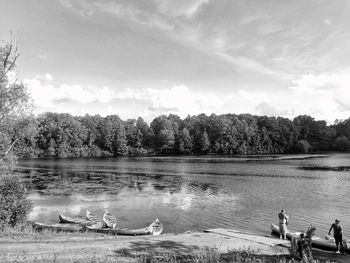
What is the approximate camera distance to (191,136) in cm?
18675

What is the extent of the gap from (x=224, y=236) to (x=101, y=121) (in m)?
176

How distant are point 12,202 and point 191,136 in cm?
15995

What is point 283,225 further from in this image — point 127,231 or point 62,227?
point 62,227

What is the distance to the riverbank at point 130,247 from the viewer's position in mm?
19281

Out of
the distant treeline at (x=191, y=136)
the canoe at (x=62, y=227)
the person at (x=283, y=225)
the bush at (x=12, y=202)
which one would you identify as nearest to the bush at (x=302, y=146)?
the distant treeline at (x=191, y=136)

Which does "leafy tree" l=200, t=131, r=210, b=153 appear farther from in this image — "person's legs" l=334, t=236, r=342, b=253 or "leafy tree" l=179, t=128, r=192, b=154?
"person's legs" l=334, t=236, r=342, b=253

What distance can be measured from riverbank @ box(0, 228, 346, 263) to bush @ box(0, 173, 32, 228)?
4.97m

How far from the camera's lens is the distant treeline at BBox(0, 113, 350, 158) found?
17475 cm

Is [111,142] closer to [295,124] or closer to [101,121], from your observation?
[101,121]

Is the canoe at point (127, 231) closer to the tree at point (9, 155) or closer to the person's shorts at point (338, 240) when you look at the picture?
the tree at point (9, 155)

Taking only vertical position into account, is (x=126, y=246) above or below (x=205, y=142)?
below

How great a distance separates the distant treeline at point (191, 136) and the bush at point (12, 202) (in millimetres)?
144214

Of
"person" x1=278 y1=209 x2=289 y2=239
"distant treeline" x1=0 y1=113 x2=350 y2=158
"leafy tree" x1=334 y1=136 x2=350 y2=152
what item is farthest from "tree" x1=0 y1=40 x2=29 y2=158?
"leafy tree" x1=334 y1=136 x2=350 y2=152

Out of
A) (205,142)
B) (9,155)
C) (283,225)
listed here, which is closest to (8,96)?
(9,155)
